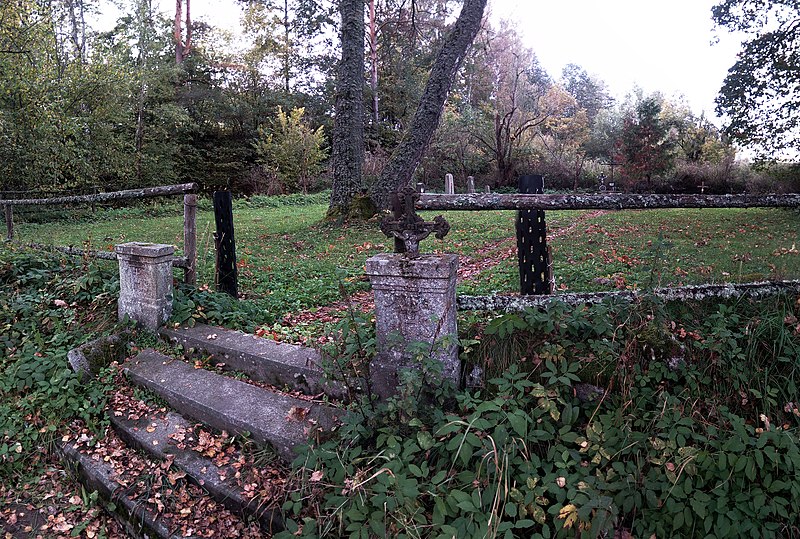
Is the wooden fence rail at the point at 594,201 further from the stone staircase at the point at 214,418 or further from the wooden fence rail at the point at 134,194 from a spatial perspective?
the wooden fence rail at the point at 134,194

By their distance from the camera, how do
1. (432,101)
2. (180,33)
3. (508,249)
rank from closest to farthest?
(508,249) → (432,101) → (180,33)

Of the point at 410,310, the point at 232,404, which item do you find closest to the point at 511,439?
the point at 410,310

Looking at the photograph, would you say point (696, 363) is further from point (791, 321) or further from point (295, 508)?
point (295, 508)

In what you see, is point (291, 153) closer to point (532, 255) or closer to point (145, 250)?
point (145, 250)

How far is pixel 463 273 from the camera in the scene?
241 inches

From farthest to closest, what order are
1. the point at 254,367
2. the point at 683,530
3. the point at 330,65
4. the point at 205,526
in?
the point at 330,65
the point at 254,367
the point at 205,526
the point at 683,530

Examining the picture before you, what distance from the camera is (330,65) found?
2572cm

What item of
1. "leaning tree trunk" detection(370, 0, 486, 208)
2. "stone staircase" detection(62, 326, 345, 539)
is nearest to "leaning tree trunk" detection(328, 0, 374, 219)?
"leaning tree trunk" detection(370, 0, 486, 208)

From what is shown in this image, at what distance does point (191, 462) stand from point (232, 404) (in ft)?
1.43

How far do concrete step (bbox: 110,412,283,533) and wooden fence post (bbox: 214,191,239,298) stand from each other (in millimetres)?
1751

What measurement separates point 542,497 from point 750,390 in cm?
119

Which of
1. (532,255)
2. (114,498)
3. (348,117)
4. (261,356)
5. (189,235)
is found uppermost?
(348,117)

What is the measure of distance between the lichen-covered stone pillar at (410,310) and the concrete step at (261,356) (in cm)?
55

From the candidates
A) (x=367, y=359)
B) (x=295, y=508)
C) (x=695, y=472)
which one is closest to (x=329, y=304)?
(x=367, y=359)
